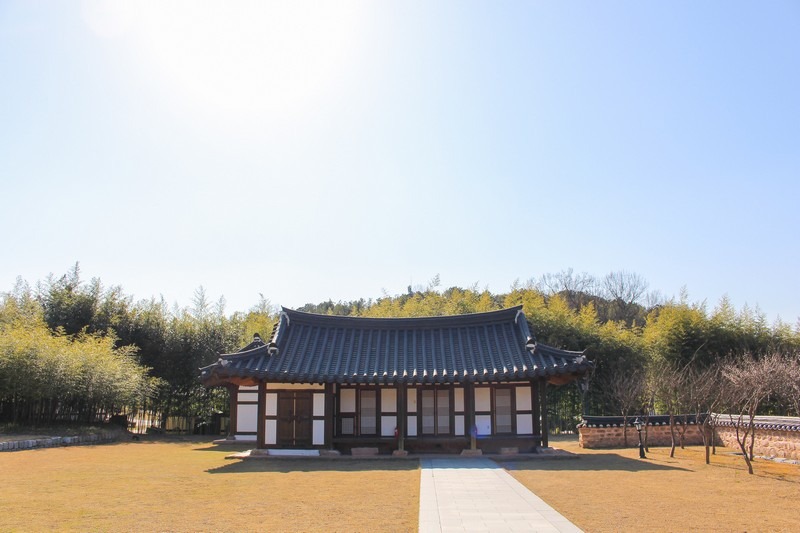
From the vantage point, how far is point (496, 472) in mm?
10508

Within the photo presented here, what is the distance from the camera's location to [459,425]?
1391 cm

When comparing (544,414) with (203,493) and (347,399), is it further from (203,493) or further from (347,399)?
(203,493)

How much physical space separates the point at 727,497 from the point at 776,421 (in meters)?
5.92

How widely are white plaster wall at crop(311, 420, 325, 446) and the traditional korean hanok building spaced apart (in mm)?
23

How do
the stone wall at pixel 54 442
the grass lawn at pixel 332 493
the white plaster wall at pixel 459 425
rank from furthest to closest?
the white plaster wall at pixel 459 425 < the stone wall at pixel 54 442 < the grass lawn at pixel 332 493

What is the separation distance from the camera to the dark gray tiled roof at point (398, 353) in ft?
42.7

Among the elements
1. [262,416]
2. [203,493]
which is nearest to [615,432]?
[262,416]

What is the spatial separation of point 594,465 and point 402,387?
4.48m

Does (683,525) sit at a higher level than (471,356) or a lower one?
lower

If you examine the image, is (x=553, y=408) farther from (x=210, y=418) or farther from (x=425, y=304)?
(x=210, y=418)

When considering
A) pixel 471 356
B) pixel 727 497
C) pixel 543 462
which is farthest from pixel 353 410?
pixel 727 497

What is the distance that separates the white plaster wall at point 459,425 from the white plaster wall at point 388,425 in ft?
4.84

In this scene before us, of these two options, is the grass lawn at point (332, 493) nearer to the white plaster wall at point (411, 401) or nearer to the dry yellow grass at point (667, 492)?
the dry yellow grass at point (667, 492)

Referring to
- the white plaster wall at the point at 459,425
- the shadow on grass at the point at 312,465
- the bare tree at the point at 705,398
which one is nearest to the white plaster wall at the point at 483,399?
the white plaster wall at the point at 459,425
